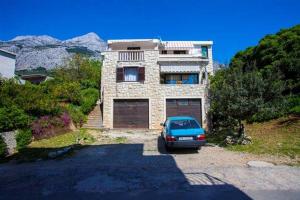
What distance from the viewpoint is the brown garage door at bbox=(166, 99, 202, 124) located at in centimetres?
2192

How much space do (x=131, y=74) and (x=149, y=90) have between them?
2433mm

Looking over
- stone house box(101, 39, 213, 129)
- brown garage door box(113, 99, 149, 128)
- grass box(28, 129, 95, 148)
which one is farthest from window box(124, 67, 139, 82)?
grass box(28, 129, 95, 148)

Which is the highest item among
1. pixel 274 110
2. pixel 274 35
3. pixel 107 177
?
pixel 274 35

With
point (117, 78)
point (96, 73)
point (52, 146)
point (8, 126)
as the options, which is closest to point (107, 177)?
point (52, 146)

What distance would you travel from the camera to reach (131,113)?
22250mm

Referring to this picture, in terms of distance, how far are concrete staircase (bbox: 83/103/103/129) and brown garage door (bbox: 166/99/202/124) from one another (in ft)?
21.5

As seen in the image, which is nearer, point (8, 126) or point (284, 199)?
point (284, 199)

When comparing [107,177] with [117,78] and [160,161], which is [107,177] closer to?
[160,161]

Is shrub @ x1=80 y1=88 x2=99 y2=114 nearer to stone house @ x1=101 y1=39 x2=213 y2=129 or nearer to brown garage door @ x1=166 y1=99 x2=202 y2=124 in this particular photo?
stone house @ x1=101 y1=39 x2=213 y2=129

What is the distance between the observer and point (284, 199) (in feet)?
17.8

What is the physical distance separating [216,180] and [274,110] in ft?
23.2

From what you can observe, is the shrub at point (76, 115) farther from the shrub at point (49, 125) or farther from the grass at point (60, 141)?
the grass at point (60, 141)

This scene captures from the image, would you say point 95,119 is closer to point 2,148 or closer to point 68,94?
point 68,94

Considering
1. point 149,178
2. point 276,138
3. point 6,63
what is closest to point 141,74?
point 276,138
